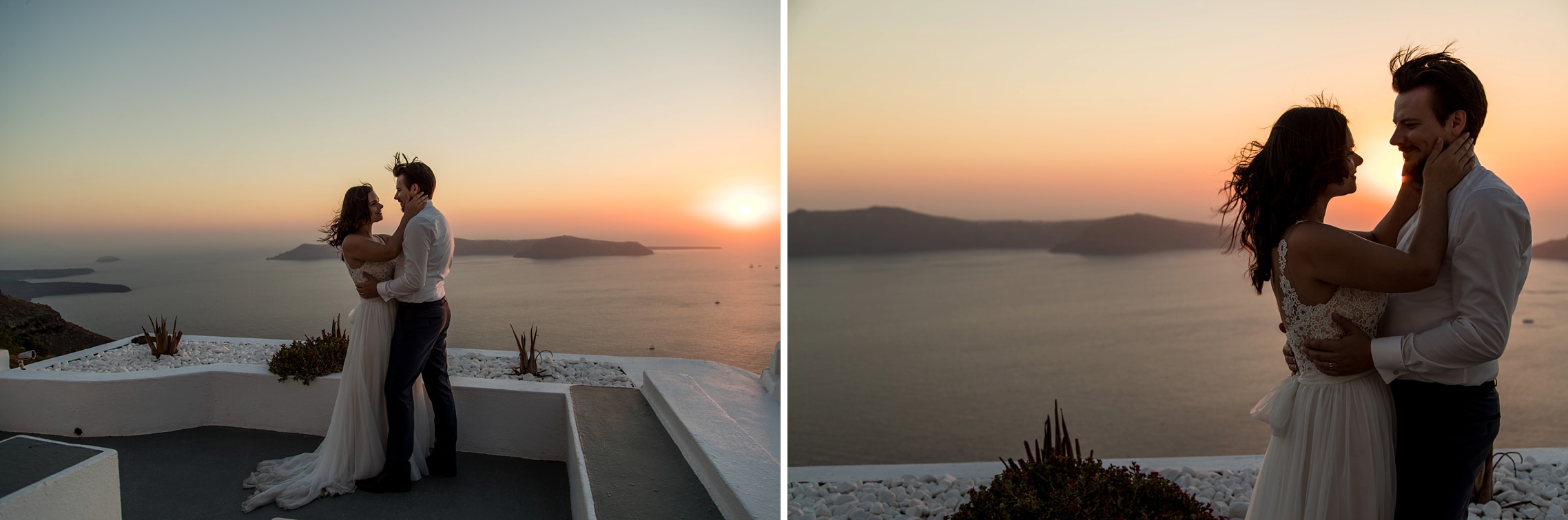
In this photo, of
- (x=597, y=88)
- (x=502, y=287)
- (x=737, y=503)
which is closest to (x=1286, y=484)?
(x=737, y=503)

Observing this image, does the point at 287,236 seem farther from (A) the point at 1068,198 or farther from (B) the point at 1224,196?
(B) the point at 1224,196

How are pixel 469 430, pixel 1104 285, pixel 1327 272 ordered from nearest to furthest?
pixel 1327 272 < pixel 469 430 < pixel 1104 285

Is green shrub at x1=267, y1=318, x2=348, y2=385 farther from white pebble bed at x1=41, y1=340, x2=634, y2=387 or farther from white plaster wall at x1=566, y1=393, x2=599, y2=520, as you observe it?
white plaster wall at x1=566, y1=393, x2=599, y2=520

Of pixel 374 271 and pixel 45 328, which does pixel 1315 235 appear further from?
pixel 45 328

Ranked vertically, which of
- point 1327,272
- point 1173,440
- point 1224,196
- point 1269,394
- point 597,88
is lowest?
point 1173,440

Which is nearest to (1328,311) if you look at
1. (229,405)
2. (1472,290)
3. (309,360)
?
(1472,290)

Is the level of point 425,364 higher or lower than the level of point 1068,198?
lower

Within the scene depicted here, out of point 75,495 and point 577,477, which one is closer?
point 75,495
